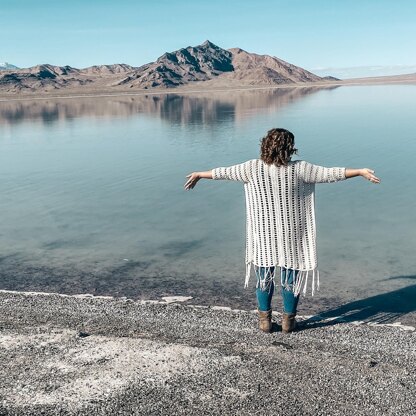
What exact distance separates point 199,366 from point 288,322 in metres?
1.61

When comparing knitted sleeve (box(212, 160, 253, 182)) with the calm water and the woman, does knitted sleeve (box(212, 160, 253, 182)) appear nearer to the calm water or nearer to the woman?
the woman

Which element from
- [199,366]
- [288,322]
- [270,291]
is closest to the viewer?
[199,366]

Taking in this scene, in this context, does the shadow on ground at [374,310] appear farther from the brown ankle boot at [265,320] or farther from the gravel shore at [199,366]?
the brown ankle boot at [265,320]

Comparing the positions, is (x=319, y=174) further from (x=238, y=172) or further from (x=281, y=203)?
(x=238, y=172)

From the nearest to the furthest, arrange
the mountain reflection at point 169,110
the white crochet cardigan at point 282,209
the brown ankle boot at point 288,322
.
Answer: the white crochet cardigan at point 282,209 → the brown ankle boot at point 288,322 → the mountain reflection at point 169,110

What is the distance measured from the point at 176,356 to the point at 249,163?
264 cm

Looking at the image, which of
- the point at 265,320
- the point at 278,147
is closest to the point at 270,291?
the point at 265,320

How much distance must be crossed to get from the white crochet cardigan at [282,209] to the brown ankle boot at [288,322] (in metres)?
0.51

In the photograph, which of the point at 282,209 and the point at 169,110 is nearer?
the point at 282,209

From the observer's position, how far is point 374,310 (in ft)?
31.1

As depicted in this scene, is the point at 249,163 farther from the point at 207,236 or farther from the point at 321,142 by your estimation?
the point at 321,142

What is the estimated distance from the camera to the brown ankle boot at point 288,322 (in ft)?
25.5

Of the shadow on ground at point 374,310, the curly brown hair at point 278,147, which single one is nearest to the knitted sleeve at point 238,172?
the curly brown hair at point 278,147

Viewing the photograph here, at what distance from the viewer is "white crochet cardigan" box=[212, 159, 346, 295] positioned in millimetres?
6797
